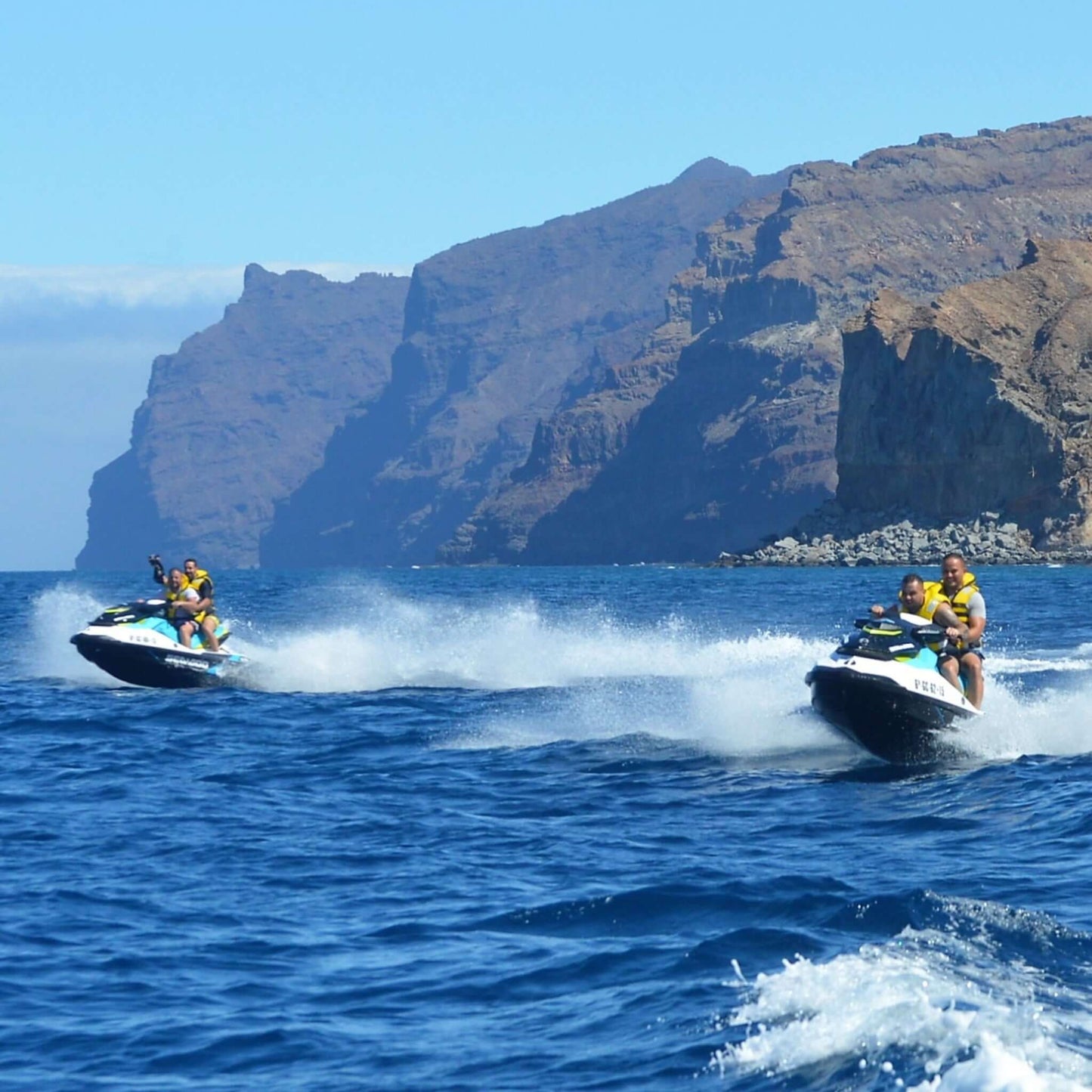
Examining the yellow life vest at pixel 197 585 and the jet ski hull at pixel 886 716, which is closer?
the jet ski hull at pixel 886 716

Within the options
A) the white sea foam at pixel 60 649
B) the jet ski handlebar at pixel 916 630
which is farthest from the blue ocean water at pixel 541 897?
the white sea foam at pixel 60 649

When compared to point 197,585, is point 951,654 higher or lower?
lower

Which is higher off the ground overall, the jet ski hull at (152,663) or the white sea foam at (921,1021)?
the jet ski hull at (152,663)

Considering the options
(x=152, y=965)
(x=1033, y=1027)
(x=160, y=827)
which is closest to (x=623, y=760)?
(x=160, y=827)

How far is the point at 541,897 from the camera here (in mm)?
12695

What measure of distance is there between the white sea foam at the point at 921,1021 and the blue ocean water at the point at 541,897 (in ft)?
0.08

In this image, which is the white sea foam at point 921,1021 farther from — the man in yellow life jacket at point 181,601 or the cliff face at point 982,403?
the cliff face at point 982,403

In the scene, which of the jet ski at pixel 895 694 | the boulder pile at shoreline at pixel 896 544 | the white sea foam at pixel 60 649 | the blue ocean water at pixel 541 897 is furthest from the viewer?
the boulder pile at shoreline at pixel 896 544

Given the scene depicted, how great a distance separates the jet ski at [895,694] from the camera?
711 inches

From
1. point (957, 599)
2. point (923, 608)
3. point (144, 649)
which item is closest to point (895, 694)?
point (923, 608)

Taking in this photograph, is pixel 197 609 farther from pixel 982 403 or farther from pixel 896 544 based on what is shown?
pixel 982 403

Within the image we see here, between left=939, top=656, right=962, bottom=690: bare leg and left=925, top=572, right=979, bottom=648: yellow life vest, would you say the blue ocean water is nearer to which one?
left=939, top=656, right=962, bottom=690: bare leg

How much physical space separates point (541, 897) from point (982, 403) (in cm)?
13255

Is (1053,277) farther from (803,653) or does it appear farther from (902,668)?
(902,668)
